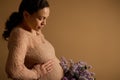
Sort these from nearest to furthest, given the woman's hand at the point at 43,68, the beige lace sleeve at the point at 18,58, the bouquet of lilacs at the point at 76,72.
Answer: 1. the beige lace sleeve at the point at 18,58
2. the woman's hand at the point at 43,68
3. the bouquet of lilacs at the point at 76,72

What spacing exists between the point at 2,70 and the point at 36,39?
0.87m

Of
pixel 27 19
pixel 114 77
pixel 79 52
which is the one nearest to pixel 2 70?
pixel 79 52

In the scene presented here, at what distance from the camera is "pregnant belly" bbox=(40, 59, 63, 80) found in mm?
1359

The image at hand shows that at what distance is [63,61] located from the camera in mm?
1538

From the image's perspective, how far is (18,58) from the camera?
1.19 meters

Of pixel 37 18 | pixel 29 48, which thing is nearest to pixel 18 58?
pixel 29 48

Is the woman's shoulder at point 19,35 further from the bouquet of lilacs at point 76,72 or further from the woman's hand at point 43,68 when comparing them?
the bouquet of lilacs at point 76,72

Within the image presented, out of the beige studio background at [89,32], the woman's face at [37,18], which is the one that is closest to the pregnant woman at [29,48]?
the woman's face at [37,18]

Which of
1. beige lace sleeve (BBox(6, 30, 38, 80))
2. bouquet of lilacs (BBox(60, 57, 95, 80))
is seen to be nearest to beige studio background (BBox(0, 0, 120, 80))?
bouquet of lilacs (BBox(60, 57, 95, 80))

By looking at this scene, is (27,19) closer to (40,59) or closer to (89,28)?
(40,59)

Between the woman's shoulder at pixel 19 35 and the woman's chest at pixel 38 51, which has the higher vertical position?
the woman's shoulder at pixel 19 35

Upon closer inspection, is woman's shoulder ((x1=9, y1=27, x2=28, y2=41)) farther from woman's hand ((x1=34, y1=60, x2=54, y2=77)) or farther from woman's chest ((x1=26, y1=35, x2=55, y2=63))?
woman's hand ((x1=34, y1=60, x2=54, y2=77))

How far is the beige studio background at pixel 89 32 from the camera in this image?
2.18 metres

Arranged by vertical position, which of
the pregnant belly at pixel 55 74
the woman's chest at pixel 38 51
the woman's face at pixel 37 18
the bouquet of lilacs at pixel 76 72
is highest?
the woman's face at pixel 37 18
